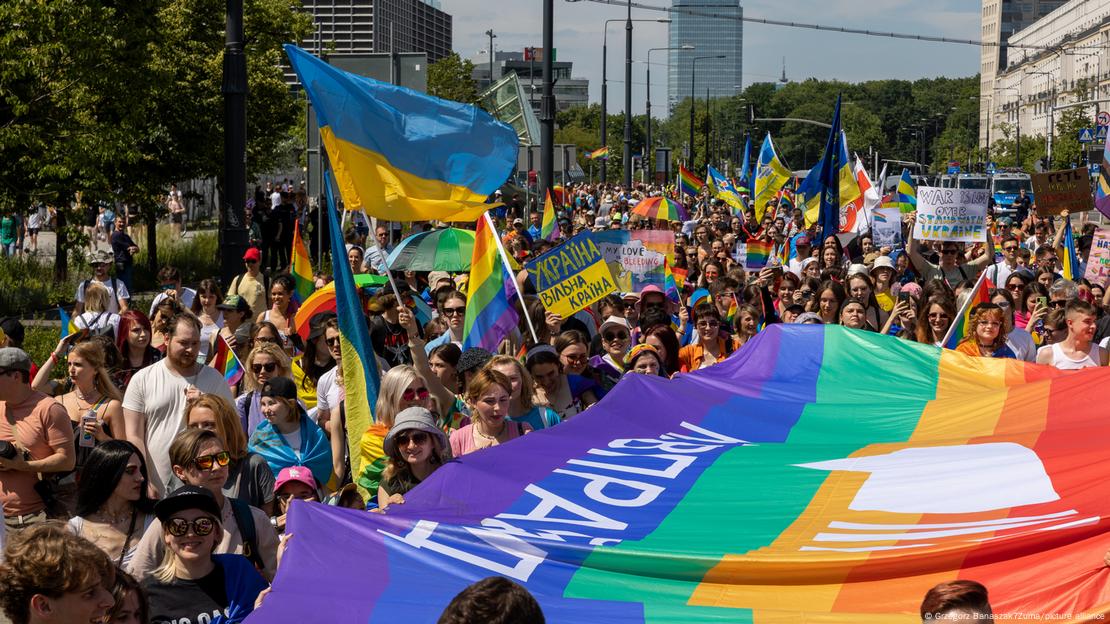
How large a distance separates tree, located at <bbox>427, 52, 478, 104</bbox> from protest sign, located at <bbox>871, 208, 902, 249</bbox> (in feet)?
116

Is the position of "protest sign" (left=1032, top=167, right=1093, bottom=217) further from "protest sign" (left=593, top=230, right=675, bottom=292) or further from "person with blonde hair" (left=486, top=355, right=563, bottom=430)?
"person with blonde hair" (left=486, top=355, right=563, bottom=430)

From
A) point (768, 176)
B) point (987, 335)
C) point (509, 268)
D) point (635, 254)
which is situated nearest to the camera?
point (987, 335)

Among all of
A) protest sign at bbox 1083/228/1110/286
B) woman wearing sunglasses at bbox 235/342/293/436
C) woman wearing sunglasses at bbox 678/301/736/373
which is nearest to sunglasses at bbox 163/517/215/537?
woman wearing sunglasses at bbox 235/342/293/436

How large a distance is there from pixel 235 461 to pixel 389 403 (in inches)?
32.6

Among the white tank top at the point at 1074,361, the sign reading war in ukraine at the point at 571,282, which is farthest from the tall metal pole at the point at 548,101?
the white tank top at the point at 1074,361

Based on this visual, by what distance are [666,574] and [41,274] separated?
18916 mm

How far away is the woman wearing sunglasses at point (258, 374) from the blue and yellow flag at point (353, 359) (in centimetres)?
47

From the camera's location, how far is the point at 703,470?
20.0 feet

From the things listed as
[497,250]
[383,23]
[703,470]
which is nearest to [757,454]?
[703,470]

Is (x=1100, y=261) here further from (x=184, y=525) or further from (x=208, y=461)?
(x=184, y=525)

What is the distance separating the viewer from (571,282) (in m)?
10.4

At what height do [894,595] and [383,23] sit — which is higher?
[383,23]

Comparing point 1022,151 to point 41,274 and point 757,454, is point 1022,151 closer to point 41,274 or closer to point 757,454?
point 41,274

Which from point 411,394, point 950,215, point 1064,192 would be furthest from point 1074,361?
point 1064,192
